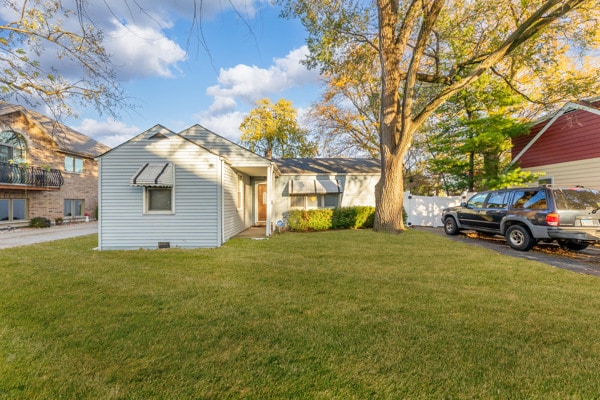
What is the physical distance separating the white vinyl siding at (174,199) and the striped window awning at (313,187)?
232 inches

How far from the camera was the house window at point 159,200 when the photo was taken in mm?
8450

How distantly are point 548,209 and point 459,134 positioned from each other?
7.64 m

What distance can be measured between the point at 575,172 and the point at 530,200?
5.46m

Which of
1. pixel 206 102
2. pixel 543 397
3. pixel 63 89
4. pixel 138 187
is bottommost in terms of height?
pixel 543 397

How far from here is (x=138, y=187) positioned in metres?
8.27

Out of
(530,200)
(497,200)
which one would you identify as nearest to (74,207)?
(497,200)

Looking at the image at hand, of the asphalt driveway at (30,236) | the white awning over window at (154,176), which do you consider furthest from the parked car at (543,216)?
the asphalt driveway at (30,236)

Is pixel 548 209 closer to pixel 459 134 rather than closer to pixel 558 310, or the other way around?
pixel 558 310

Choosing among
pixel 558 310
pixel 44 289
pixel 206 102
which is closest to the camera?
pixel 558 310

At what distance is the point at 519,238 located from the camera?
7.57 m

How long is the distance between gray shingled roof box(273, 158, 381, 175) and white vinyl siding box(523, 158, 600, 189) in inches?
285

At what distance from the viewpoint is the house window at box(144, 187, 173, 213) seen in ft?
27.7

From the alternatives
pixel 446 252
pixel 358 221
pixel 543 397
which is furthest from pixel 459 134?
pixel 543 397

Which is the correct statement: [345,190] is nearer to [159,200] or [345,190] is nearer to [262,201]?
[262,201]
